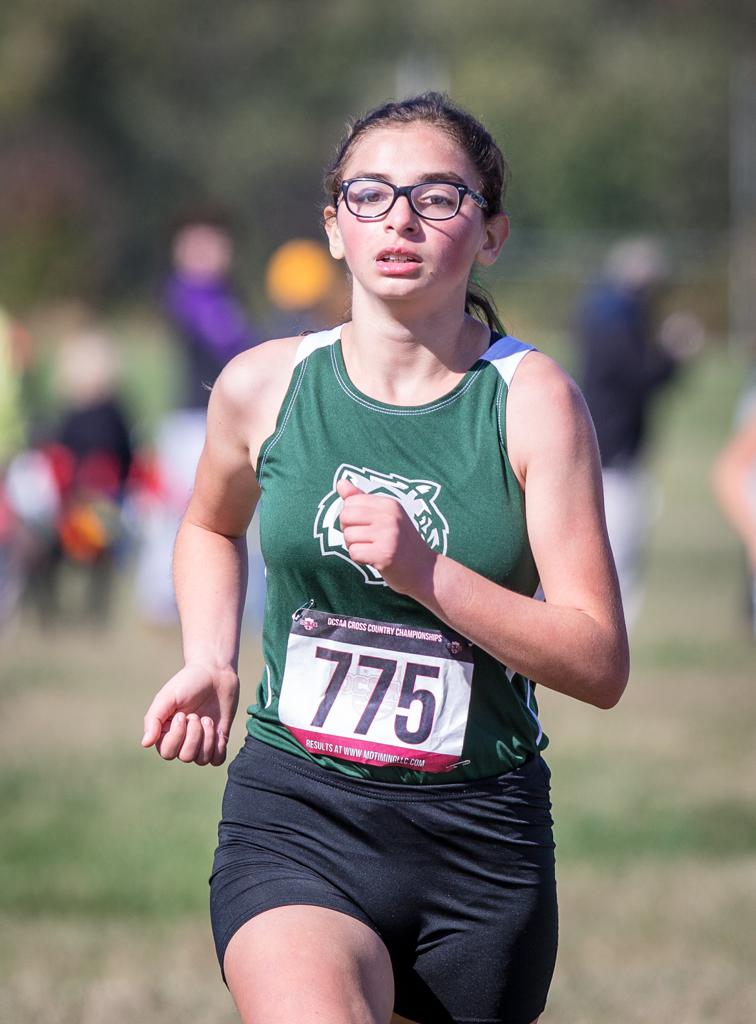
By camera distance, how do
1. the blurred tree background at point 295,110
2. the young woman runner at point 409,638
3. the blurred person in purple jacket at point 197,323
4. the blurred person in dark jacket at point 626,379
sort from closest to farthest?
the young woman runner at point 409,638, the blurred person in purple jacket at point 197,323, the blurred person in dark jacket at point 626,379, the blurred tree background at point 295,110

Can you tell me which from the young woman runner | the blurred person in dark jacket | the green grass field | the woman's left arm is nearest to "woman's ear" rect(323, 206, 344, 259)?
the young woman runner

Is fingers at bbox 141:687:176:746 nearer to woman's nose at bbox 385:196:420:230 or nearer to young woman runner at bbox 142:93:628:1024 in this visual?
young woman runner at bbox 142:93:628:1024

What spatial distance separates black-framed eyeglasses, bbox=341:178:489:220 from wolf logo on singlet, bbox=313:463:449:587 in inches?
16.6

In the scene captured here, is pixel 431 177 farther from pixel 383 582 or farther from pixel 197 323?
pixel 197 323

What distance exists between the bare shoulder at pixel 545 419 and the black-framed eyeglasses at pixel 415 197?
295mm

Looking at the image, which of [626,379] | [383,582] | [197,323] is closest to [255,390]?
[383,582]

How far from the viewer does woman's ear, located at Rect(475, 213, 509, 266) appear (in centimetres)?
276

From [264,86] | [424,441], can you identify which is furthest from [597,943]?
[264,86]

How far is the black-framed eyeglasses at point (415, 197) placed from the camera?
8.59 feet

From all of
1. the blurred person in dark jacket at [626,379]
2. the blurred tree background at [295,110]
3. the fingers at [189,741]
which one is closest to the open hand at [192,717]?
the fingers at [189,741]

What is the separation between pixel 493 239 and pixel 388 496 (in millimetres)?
544

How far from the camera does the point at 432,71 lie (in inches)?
1975

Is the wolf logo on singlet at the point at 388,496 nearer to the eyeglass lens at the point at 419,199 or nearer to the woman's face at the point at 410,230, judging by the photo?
the woman's face at the point at 410,230

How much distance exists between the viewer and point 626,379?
10.3m
